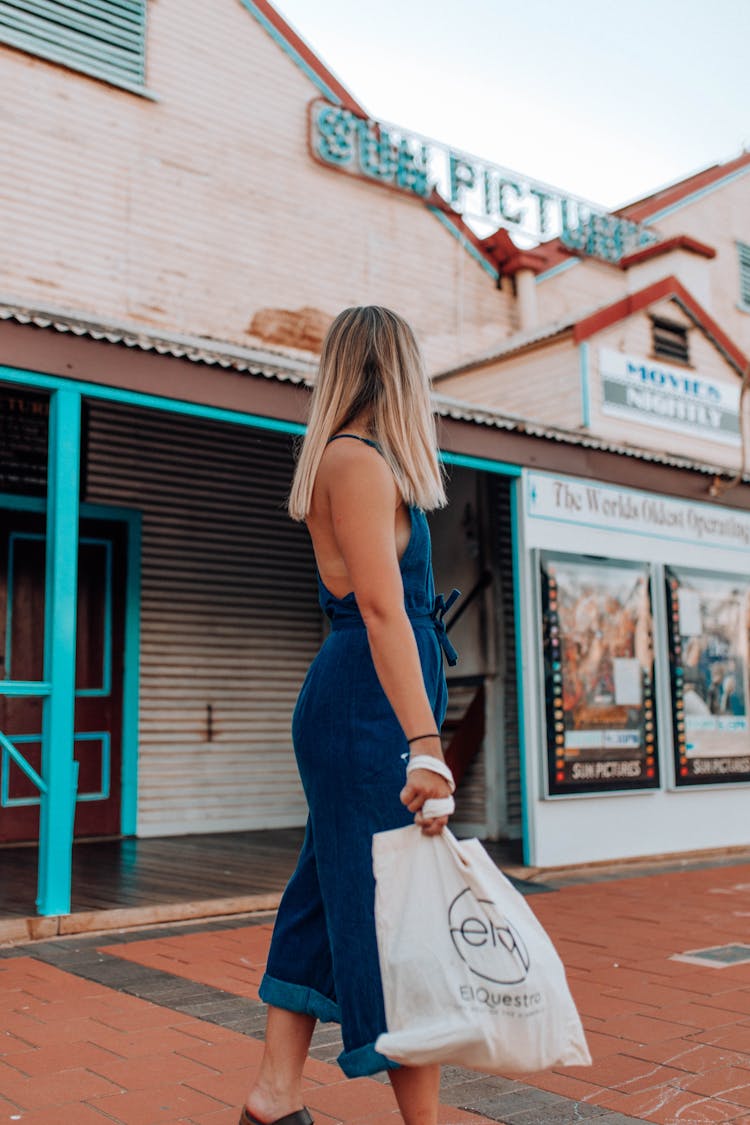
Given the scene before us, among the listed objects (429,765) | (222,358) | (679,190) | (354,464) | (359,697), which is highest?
(679,190)

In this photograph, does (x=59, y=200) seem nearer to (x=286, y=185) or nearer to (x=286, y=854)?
(x=286, y=185)

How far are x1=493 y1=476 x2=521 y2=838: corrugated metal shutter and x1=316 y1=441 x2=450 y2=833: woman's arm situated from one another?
276 inches

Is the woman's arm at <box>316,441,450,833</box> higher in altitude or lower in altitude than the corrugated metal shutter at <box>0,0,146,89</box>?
lower

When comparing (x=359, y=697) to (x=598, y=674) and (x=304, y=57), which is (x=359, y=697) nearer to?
(x=598, y=674)

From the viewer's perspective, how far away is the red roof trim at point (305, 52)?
10914 mm

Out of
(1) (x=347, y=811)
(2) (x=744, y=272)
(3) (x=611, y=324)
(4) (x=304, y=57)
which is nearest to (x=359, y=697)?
(1) (x=347, y=811)

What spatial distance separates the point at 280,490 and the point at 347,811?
796 centimetres

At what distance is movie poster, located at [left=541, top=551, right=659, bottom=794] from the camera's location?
7719mm

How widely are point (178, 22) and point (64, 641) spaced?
719 cm

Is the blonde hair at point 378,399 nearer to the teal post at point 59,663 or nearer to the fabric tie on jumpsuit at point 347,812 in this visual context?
the fabric tie on jumpsuit at point 347,812

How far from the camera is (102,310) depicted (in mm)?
9539

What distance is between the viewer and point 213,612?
31.7 ft

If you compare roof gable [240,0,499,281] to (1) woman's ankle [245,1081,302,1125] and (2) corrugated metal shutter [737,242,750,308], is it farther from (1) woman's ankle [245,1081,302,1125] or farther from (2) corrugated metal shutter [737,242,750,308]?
(1) woman's ankle [245,1081,302,1125]

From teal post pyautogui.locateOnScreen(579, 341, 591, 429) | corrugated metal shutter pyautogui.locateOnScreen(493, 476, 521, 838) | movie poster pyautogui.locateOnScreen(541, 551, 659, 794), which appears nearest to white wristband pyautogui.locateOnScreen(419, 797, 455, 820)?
movie poster pyautogui.locateOnScreen(541, 551, 659, 794)
